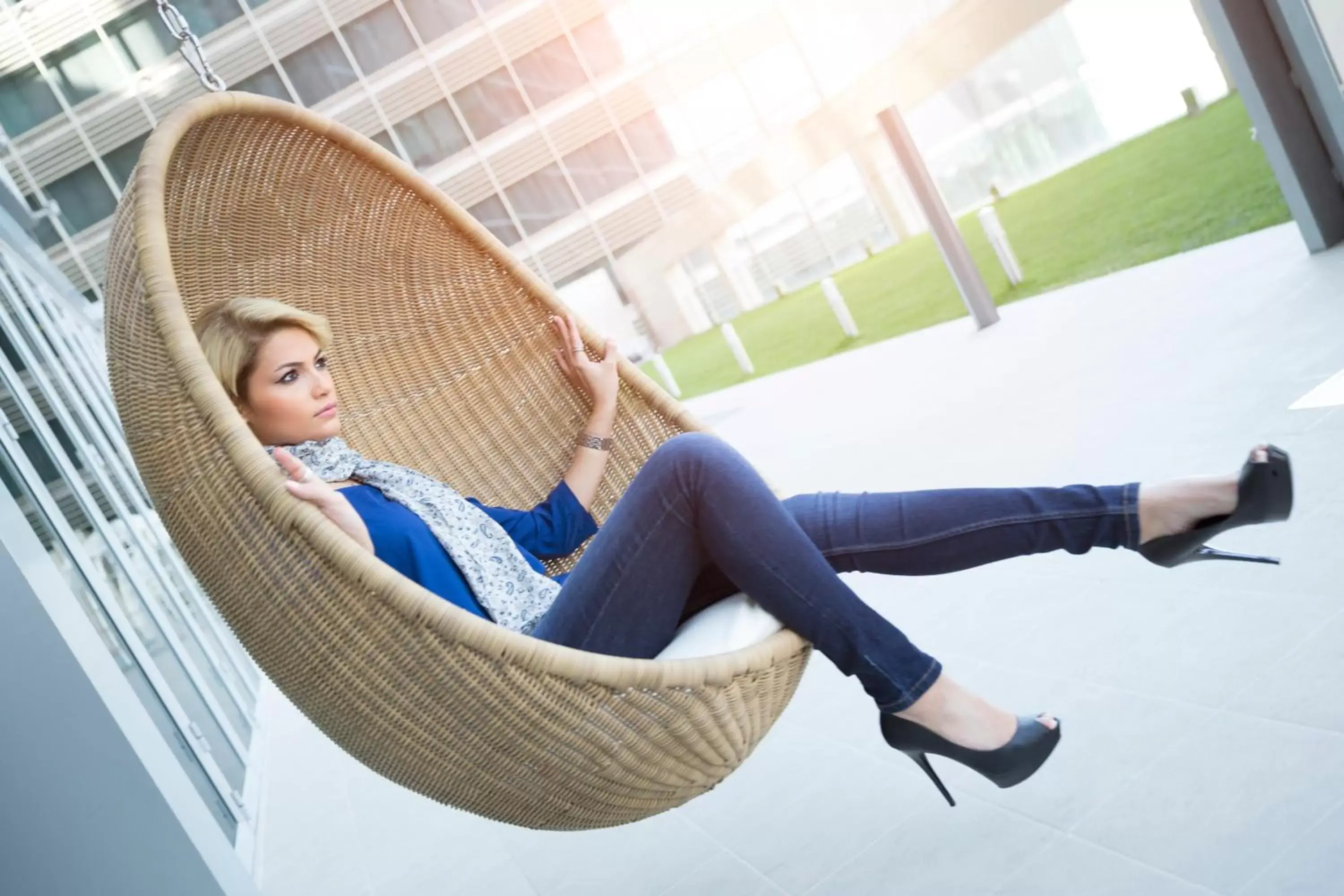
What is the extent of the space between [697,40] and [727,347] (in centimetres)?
393

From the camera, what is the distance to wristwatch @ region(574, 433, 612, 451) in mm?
2111

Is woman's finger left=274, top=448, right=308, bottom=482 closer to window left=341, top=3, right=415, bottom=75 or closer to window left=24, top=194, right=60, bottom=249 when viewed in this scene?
window left=24, top=194, right=60, bottom=249

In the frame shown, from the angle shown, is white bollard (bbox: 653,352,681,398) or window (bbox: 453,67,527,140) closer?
white bollard (bbox: 653,352,681,398)

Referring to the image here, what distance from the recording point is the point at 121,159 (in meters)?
13.1

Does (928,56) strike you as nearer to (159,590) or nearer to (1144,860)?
(159,590)

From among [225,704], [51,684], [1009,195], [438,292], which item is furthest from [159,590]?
[1009,195]

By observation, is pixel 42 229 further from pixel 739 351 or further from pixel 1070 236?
pixel 1070 236

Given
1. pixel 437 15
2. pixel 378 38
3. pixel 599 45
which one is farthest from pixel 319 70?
pixel 599 45

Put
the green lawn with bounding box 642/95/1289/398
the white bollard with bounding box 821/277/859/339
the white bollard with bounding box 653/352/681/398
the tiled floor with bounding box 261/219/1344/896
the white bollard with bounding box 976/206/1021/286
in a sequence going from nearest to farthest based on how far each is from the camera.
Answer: the tiled floor with bounding box 261/219/1344/896 → the green lawn with bounding box 642/95/1289/398 → the white bollard with bounding box 976/206/1021/286 → the white bollard with bounding box 821/277/859/339 → the white bollard with bounding box 653/352/681/398

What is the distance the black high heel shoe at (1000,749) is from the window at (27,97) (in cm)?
1363

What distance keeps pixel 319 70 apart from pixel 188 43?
13471 mm

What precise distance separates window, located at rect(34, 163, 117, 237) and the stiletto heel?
1241cm

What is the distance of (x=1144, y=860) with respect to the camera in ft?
4.64

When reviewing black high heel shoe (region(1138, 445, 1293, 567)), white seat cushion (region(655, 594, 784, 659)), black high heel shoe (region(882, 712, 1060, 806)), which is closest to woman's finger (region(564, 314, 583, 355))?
white seat cushion (region(655, 594, 784, 659))
